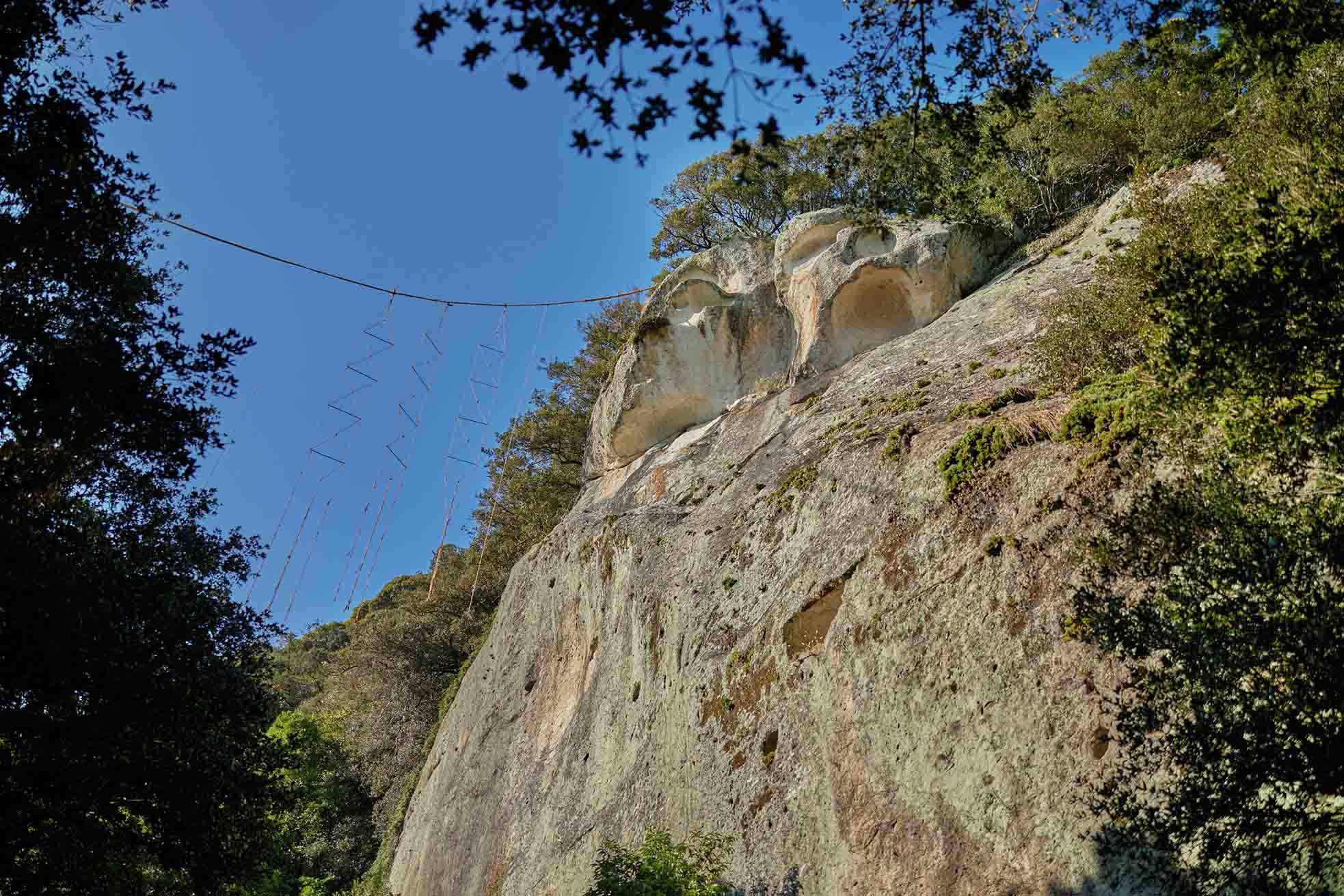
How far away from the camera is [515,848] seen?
15938mm

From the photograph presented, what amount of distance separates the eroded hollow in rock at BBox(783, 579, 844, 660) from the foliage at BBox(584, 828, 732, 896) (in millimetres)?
2524

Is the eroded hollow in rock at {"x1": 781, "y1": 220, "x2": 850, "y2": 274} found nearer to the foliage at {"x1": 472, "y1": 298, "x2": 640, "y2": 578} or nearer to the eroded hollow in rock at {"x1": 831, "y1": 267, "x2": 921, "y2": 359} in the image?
→ the eroded hollow in rock at {"x1": 831, "y1": 267, "x2": 921, "y2": 359}

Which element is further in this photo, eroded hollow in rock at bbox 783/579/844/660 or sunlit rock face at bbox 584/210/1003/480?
sunlit rock face at bbox 584/210/1003/480

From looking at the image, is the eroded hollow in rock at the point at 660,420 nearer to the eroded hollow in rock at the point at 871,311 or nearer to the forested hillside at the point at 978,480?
the eroded hollow in rock at the point at 871,311

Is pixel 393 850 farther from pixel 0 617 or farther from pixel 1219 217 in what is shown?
pixel 1219 217

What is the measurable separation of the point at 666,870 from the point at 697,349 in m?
17.5

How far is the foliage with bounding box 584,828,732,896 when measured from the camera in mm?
9281

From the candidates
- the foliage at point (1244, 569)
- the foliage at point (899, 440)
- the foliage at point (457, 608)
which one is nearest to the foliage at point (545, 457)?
the foliage at point (457, 608)

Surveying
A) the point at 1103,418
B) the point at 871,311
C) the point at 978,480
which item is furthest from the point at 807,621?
the point at 871,311

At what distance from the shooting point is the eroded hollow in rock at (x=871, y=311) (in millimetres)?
20469

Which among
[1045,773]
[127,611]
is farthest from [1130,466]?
[127,611]

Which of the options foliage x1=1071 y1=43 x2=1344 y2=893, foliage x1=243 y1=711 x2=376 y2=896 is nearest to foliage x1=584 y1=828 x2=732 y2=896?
foliage x1=1071 y1=43 x2=1344 y2=893

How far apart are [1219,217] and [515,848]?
15.2m

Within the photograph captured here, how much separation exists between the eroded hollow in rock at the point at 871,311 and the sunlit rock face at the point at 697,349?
10.2 feet
